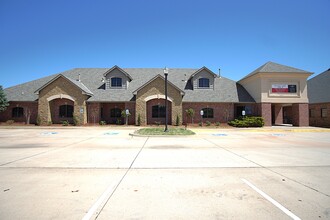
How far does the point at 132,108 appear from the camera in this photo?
25.0 m

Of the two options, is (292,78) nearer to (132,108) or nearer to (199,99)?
(199,99)

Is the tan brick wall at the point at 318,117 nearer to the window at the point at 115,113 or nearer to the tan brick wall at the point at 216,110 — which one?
the tan brick wall at the point at 216,110

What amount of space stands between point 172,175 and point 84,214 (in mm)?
2733

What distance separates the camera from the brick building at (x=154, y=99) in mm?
24094

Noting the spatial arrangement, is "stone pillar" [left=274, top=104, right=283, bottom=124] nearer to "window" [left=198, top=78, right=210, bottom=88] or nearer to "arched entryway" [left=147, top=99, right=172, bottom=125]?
"window" [left=198, top=78, right=210, bottom=88]

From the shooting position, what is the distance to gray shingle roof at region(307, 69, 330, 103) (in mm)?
26295

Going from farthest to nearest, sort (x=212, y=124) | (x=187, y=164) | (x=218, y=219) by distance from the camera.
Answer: (x=212, y=124), (x=187, y=164), (x=218, y=219)

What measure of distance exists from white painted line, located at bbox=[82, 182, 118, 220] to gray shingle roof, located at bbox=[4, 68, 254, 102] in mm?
21068

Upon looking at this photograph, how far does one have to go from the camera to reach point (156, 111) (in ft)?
82.9

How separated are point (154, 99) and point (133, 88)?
453 centimetres

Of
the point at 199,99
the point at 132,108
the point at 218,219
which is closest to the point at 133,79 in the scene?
the point at 132,108

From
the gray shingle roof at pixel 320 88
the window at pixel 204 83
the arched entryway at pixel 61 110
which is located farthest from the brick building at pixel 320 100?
the arched entryway at pixel 61 110

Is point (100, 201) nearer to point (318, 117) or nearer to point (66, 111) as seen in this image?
point (66, 111)

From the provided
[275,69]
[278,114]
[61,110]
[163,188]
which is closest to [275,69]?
[275,69]
